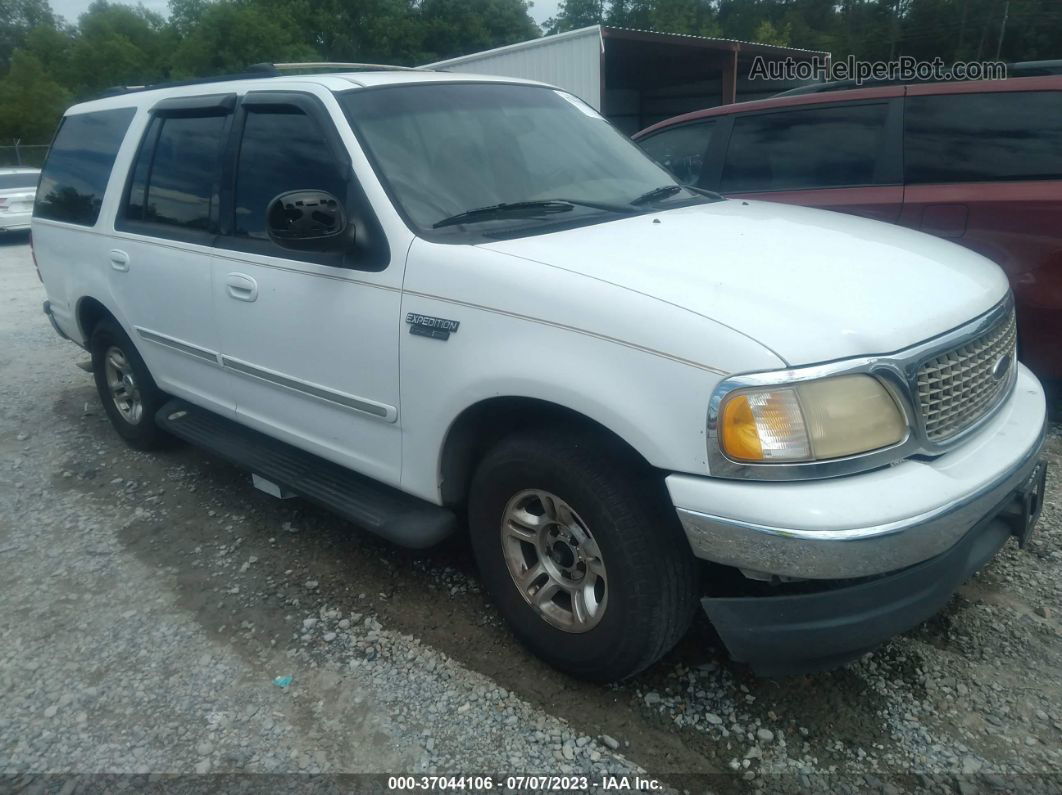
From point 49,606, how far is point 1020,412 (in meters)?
3.69

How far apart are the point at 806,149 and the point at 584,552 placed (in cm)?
371

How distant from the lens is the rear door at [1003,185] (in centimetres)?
425

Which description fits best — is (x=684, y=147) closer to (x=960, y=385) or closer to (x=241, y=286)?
(x=241, y=286)

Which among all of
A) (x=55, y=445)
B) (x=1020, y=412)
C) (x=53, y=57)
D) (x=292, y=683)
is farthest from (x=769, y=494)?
(x=53, y=57)

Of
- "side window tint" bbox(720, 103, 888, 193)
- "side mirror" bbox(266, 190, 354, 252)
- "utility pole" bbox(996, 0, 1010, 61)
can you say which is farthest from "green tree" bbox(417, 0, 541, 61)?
"side mirror" bbox(266, 190, 354, 252)

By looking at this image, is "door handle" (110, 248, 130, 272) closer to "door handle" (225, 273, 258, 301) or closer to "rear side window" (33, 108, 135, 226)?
"rear side window" (33, 108, 135, 226)

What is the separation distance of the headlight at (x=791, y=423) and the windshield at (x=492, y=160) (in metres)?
1.15

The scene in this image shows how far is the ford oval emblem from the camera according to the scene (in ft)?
8.73

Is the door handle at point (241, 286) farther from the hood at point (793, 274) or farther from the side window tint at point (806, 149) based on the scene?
the side window tint at point (806, 149)

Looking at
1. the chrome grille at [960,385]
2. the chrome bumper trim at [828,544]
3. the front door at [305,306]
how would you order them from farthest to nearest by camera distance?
1. the front door at [305,306]
2. the chrome grille at [960,385]
3. the chrome bumper trim at [828,544]

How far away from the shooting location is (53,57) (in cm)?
5753

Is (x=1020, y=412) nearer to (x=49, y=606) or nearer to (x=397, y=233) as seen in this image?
(x=397, y=233)

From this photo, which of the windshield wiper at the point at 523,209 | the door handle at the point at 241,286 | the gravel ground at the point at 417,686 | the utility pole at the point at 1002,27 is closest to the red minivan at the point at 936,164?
the gravel ground at the point at 417,686

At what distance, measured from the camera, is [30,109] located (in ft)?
125
